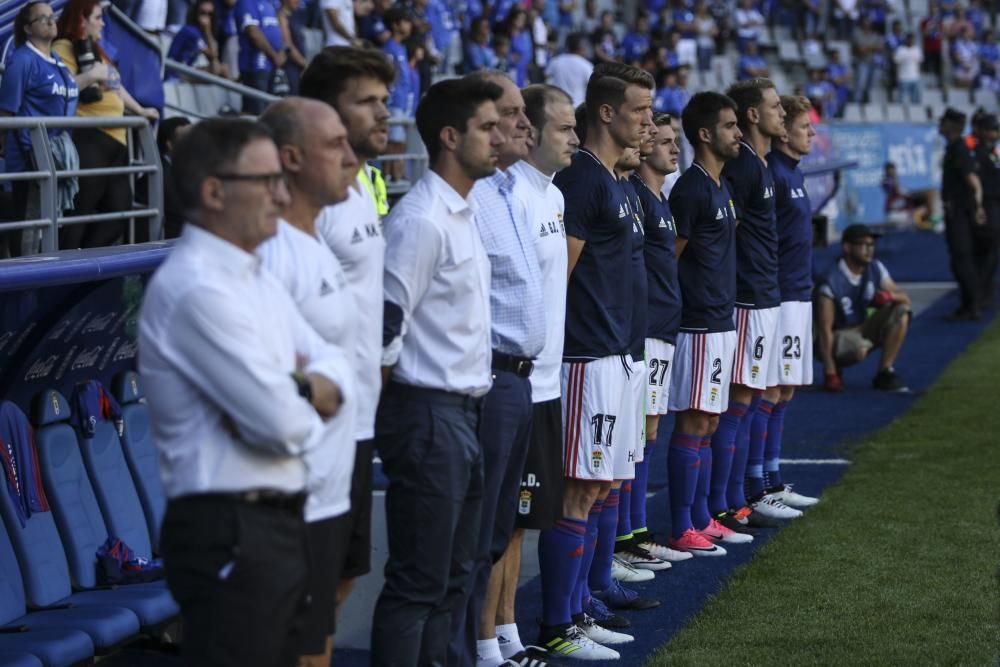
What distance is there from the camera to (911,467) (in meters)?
9.77

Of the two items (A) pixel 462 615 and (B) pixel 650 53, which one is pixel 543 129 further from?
(B) pixel 650 53

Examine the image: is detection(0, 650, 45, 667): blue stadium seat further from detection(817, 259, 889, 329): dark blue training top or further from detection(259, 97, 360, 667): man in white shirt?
detection(817, 259, 889, 329): dark blue training top

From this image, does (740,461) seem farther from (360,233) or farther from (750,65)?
(750,65)

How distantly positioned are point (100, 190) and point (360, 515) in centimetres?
477

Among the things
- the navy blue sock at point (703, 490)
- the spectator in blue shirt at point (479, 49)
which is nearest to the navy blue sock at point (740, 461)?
the navy blue sock at point (703, 490)

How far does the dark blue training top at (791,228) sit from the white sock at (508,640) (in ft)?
11.1

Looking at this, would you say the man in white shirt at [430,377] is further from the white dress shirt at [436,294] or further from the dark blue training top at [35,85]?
the dark blue training top at [35,85]

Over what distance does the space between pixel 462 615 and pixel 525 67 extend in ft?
53.3

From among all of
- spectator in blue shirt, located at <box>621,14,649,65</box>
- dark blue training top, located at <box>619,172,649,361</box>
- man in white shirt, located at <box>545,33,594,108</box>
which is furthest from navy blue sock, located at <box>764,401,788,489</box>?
spectator in blue shirt, located at <box>621,14,649,65</box>

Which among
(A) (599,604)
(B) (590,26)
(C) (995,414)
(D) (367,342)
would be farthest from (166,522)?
(B) (590,26)

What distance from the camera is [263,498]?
3.37m

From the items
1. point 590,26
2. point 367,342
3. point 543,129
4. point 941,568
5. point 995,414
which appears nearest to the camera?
point 367,342

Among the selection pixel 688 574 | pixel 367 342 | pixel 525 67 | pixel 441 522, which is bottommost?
pixel 688 574

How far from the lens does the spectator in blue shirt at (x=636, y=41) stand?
2617cm
